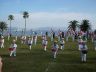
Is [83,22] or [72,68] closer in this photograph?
[72,68]

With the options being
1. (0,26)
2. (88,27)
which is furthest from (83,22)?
(0,26)

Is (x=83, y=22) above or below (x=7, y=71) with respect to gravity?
above

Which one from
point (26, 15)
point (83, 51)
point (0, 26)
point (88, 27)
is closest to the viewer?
point (83, 51)

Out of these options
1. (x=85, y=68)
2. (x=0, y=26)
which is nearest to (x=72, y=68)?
(x=85, y=68)

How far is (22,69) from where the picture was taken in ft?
84.3

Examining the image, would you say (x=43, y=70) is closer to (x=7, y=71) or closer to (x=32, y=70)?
(x=32, y=70)

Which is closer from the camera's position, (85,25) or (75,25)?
(85,25)

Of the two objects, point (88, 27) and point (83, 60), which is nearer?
point (83, 60)

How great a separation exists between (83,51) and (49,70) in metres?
6.81

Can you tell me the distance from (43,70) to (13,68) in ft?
10.1

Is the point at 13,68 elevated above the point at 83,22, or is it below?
below

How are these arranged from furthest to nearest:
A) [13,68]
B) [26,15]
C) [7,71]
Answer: [26,15] < [13,68] < [7,71]

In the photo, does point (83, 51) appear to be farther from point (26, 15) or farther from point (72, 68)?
point (26, 15)

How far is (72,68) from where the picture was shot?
2631cm
